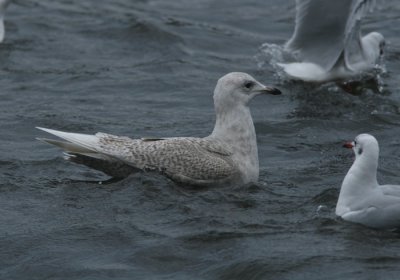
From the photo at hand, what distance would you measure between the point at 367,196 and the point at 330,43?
5975 millimetres

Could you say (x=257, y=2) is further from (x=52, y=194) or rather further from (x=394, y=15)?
(x=52, y=194)

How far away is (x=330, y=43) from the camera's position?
551 inches

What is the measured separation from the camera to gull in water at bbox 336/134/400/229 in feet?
26.4

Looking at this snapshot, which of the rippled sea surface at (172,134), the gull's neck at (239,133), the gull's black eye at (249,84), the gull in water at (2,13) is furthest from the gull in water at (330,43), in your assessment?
the gull's neck at (239,133)

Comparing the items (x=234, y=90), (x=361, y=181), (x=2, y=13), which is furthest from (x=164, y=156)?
(x=2, y=13)

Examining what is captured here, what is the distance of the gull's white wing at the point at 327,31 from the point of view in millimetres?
13289

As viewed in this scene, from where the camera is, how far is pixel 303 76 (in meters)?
14.0

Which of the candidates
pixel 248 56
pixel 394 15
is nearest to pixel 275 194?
pixel 248 56

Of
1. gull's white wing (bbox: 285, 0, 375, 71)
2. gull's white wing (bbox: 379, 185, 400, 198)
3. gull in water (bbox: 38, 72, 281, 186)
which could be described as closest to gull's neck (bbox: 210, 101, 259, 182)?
gull in water (bbox: 38, 72, 281, 186)

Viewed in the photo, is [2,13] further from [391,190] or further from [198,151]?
[391,190]

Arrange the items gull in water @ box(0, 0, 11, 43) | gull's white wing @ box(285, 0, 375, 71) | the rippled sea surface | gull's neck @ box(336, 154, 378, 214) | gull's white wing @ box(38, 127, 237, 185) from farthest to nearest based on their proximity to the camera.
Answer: gull in water @ box(0, 0, 11, 43), gull's white wing @ box(285, 0, 375, 71), gull's white wing @ box(38, 127, 237, 185), gull's neck @ box(336, 154, 378, 214), the rippled sea surface

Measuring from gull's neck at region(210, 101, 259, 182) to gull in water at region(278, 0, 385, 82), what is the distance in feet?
13.6

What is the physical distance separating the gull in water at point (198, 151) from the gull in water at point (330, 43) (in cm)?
414

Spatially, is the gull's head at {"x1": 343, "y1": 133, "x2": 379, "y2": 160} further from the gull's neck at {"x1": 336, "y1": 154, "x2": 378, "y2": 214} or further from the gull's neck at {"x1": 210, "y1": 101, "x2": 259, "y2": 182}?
the gull's neck at {"x1": 210, "y1": 101, "x2": 259, "y2": 182}
